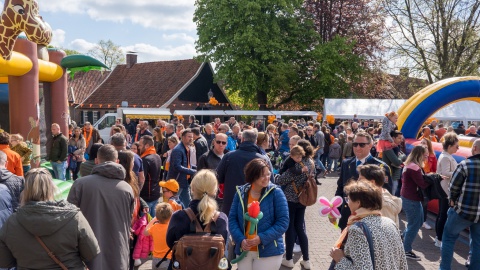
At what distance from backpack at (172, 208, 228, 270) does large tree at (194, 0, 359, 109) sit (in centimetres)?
2310

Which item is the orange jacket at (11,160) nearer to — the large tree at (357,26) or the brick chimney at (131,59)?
the large tree at (357,26)

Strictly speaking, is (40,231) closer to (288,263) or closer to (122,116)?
(288,263)

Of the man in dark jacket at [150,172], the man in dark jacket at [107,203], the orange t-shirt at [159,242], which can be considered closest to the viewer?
the man in dark jacket at [107,203]

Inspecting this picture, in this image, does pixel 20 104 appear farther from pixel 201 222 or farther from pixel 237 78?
pixel 237 78

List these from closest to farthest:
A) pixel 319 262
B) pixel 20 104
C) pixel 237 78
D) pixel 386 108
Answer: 1. pixel 319 262
2. pixel 20 104
3. pixel 386 108
4. pixel 237 78

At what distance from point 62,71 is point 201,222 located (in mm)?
10163

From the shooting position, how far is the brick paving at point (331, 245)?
602 centimetres

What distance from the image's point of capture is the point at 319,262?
608 centimetres

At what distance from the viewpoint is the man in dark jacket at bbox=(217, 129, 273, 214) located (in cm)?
521

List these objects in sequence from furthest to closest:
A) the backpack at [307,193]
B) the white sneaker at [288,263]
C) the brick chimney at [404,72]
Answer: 1. the brick chimney at [404,72]
2. the white sneaker at [288,263]
3. the backpack at [307,193]

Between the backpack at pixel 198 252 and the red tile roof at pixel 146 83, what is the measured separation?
29.8 metres

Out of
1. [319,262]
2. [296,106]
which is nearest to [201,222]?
[319,262]

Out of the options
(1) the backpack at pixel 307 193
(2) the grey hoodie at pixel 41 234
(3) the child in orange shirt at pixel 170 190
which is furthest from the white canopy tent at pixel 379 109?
(2) the grey hoodie at pixel 41 234

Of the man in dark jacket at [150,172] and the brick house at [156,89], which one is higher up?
the brick house at [156,89]
